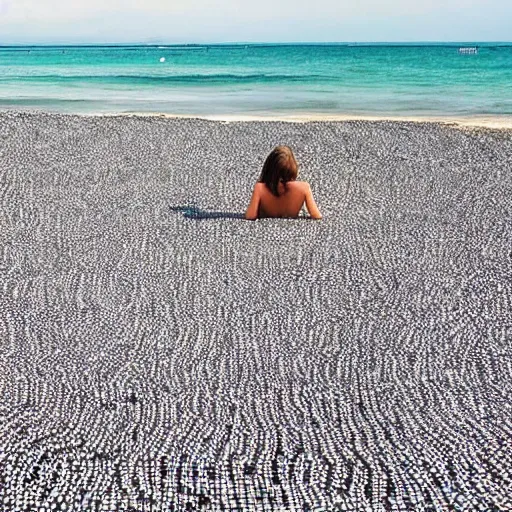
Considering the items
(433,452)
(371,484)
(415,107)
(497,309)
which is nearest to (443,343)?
(497,309)

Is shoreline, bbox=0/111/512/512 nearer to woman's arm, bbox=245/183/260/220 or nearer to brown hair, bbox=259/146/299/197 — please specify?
woman's arm, bbox=245/183/260/220

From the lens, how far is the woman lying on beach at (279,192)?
4441 mm

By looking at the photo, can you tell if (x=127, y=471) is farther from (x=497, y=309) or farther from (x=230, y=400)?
(x=497, y=309)

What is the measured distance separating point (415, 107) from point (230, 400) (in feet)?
39.1

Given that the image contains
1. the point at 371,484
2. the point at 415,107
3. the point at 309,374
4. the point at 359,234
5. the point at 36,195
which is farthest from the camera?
the point at 415,107

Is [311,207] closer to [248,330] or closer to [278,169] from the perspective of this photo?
[278,169]

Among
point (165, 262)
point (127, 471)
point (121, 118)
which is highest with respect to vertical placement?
point (121, 118)

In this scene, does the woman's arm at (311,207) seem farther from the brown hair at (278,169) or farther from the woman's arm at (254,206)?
the woman's arm at (254,206)

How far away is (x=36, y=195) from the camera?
492 centimetres

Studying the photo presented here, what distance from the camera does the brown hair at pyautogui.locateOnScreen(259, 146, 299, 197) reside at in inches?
174

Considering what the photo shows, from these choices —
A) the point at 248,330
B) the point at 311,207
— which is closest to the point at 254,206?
the point at 311,207

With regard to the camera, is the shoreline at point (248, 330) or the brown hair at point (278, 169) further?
the brown hair at point (278, 169)

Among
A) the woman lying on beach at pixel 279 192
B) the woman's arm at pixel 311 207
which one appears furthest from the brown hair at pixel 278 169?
the woman's arm at pixel 311 207

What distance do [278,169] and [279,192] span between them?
0.48ft
